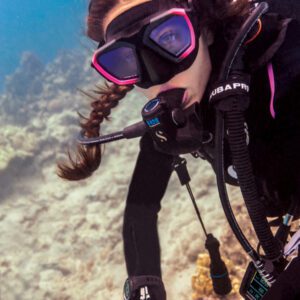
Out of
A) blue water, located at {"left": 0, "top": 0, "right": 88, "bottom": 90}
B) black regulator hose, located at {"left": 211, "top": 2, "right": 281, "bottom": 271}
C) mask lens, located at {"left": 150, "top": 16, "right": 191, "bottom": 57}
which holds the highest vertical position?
blue water, located at {"left": 0, "top": 0, "right": 88, "bottom": 90}

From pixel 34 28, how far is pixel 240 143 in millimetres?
74818

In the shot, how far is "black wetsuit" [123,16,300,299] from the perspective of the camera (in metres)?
1.64

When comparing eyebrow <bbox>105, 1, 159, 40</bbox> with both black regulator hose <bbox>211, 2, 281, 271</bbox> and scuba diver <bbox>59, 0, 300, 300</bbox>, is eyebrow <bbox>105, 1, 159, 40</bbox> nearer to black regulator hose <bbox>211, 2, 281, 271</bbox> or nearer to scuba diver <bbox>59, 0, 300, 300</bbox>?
scuba diver <bbox>59, 0, 300, 300</bbox>

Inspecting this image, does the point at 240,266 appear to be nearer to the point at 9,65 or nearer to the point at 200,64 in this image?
the point at 200,64

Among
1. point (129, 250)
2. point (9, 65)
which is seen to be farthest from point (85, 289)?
point (9, 65)

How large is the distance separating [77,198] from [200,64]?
699 cm

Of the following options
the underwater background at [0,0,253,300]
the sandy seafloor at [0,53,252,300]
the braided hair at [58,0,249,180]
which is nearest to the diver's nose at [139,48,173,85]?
the braided hair at [58,0,249,180]

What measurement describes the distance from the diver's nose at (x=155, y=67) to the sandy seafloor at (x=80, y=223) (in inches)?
110

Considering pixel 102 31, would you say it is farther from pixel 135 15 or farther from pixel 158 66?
pixel 158 66

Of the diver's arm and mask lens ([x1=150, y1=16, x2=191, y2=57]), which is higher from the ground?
mask lens ([x1=150, y1=16, x2=191, y2=57])

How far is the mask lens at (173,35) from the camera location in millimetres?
1723

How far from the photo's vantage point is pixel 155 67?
1763mm

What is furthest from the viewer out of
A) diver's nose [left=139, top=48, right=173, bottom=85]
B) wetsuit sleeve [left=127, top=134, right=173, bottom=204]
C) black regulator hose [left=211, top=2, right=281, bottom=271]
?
wetsuit sleeve [left=127, top=134, right=173, bottom=204]

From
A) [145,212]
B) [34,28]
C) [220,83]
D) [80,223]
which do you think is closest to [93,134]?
[145,212]
